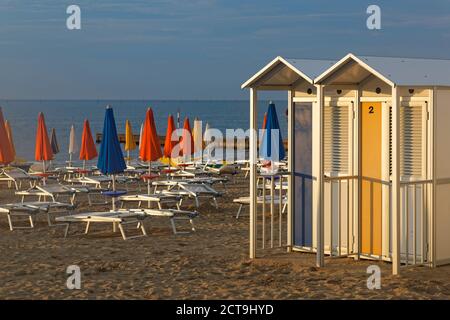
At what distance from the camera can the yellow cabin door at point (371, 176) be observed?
34.7ft

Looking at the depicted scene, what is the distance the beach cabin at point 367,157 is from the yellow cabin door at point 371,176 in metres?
0.01

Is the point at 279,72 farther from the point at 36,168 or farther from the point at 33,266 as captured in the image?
the point at 36,168

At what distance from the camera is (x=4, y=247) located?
12.5m

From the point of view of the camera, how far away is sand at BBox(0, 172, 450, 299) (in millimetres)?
9070

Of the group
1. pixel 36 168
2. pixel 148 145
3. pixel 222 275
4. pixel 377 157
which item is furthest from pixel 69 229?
pixel 36 168

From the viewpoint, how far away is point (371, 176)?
10.7 metres

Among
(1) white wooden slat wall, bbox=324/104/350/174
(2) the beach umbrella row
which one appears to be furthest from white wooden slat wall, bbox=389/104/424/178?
(2) the beach umbrella row

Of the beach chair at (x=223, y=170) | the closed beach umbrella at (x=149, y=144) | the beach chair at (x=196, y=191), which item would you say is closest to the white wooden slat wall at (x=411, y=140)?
the beach chair at (x=196, y=191)

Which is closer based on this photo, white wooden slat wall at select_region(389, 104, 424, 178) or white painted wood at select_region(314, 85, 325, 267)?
white painted wood at select_region(314, 85, 325, 267)

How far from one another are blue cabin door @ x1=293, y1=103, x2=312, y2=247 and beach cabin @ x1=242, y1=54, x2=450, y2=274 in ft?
0.04

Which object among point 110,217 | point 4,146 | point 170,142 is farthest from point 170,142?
point 110,217

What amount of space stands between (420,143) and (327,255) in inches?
78.8

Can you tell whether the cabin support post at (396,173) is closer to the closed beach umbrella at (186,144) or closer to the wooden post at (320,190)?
the wooden post at (320,190)

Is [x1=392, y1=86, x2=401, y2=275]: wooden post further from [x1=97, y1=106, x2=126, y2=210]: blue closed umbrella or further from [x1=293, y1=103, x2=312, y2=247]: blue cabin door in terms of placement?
[x1=97, y1=106, x2=126, y2=210]: blue closed umbrella
